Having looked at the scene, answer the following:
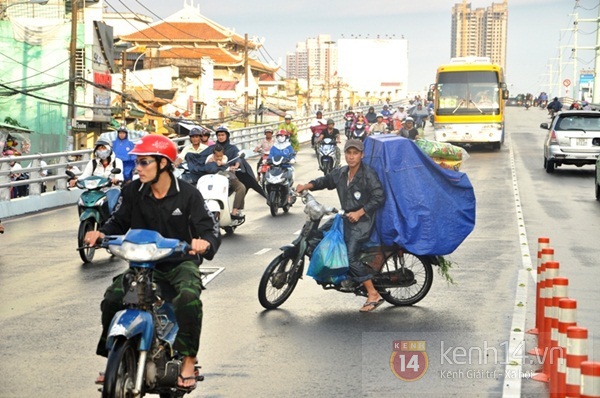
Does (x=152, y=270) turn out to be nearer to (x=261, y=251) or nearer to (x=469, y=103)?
(x=261, y=251)

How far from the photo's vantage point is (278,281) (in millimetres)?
11266

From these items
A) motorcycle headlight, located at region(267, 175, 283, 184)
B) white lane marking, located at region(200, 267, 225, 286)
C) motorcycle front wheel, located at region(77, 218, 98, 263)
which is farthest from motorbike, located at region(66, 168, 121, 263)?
motorcycle headlight, located at region(267, 175, 283, 184)

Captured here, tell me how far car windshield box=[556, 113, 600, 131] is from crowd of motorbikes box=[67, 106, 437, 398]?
12.3m

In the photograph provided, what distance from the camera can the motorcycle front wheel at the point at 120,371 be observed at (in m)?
5.97

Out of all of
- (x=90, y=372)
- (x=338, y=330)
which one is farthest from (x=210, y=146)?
(x=90, y=372)

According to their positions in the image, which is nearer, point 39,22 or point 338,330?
point 338,330

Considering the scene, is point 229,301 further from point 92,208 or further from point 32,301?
point 92,208

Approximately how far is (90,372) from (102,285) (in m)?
4.59

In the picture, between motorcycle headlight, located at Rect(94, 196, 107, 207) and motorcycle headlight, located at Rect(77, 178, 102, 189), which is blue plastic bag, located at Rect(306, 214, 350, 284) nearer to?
motorcycle headlight, located at Rect(94, 196, 107, 207)

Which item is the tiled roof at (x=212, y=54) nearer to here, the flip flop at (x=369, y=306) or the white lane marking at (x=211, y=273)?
the white lane marking at (x=211, y=273)

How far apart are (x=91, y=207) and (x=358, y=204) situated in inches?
196

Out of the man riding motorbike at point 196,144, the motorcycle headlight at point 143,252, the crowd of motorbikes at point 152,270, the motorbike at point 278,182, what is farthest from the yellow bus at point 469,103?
the motorcycle headlight at point 143,252

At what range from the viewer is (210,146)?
18594 millimetres

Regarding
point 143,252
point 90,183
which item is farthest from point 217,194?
point 143,252
